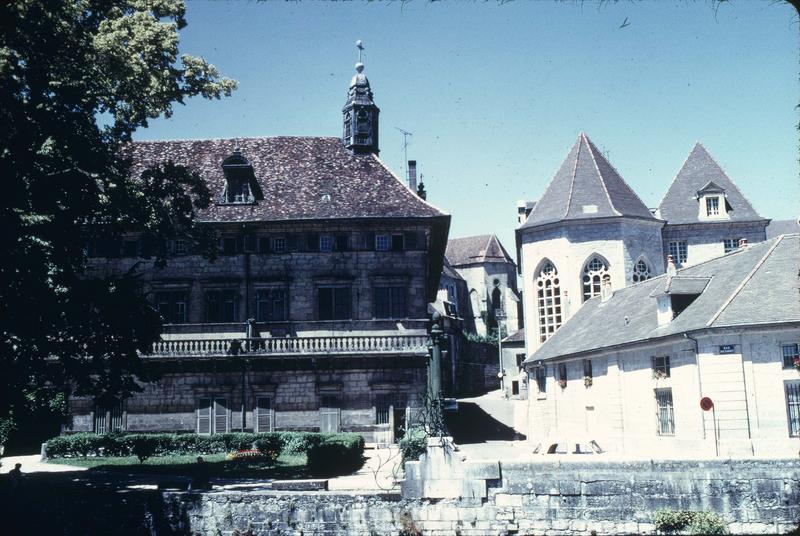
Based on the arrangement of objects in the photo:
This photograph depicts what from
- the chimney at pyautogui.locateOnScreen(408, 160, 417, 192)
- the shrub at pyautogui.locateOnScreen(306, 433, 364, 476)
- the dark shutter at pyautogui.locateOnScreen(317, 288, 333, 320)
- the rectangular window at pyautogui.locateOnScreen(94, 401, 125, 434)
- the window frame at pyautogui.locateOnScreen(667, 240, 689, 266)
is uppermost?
the chimney at pyautogui.locateOnScreen(408, 160, 417, 192)

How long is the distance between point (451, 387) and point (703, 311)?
119ft

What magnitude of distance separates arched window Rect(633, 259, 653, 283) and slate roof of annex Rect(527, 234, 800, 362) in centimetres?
914

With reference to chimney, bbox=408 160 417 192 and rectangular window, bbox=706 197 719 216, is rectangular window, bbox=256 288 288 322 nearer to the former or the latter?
chimney, bbox=408 160 417 192

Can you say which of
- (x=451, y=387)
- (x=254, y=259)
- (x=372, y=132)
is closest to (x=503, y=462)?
(x=254, y=259)

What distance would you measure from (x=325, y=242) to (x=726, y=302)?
17.9 m

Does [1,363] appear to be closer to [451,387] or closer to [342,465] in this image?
[342,465]

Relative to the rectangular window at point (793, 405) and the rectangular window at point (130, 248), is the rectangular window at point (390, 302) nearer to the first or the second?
the rectangular window at point (130, 248)

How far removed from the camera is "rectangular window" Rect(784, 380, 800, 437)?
18.9 metres

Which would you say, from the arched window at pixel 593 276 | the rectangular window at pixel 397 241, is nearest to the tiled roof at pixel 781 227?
the arched window at pixel 593 276

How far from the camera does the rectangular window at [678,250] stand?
43219 millimetres

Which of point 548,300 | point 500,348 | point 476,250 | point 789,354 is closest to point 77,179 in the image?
point 789,354

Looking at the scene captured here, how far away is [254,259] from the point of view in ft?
103

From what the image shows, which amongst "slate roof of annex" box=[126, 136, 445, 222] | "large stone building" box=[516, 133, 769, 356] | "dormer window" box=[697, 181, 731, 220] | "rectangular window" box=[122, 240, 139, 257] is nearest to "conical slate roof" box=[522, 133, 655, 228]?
"large stone building" box=[516, 133, 769, 356]

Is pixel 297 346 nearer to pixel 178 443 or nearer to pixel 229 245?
pixel 229 245
